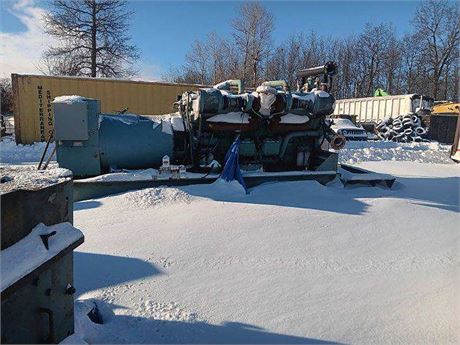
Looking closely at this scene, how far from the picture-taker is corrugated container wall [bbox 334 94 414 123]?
20203mm

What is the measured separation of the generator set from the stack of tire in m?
12.8

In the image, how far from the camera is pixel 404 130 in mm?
18109

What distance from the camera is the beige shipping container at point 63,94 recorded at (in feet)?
42.5

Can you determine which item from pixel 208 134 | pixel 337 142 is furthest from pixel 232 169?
pixel 337 142

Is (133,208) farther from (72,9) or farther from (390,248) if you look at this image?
(72,9)

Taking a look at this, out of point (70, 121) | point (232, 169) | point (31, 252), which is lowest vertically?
point (232, 169)

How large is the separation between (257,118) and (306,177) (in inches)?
46.4

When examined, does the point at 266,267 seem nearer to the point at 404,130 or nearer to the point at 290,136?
the point at 290,136

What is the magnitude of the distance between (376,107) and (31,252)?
22.8 m

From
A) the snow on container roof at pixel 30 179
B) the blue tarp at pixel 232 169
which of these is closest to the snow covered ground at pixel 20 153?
the blue tarp at pixel 232 169

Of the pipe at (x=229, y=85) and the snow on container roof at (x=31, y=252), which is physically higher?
the pipe at (x=229, y=85)

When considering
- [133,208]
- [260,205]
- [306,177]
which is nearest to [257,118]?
[306,177]

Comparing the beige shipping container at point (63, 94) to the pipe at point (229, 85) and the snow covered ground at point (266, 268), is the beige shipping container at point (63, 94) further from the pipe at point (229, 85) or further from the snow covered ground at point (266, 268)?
the snow covered ground at point (266, 268)

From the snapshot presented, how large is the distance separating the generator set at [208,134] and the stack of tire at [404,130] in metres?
12.8
